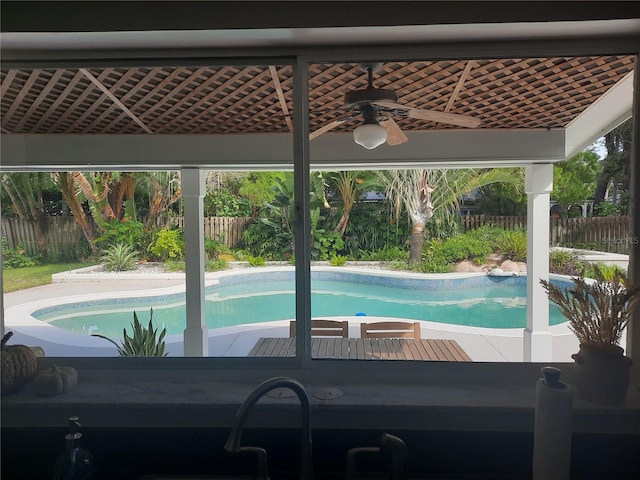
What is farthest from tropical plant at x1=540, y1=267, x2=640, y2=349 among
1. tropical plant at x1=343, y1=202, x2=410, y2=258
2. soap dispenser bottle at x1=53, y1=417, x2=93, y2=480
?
tropical plant at x1=343, y1=202, x2=410, y2=258

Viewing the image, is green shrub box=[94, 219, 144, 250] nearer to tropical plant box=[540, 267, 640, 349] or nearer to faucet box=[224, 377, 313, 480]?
faucet box=[224, 377, 313, 480]

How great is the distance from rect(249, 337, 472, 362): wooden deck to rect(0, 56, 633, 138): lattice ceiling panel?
1598 mm

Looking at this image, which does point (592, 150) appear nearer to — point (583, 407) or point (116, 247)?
point (583, 407)

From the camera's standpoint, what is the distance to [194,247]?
3.24m

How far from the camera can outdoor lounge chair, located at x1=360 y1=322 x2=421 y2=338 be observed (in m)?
3.80

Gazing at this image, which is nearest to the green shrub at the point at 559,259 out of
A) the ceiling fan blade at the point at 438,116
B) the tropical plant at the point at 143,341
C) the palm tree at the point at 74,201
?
the ceiling fan blade at the point at 438,116

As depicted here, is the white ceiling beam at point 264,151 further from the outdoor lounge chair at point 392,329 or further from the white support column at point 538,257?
the outdoor lounge chair at point 392,329

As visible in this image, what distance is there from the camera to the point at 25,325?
2.47 m

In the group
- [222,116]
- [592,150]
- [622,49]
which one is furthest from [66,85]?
[592,150]

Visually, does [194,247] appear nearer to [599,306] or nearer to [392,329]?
[392,329]

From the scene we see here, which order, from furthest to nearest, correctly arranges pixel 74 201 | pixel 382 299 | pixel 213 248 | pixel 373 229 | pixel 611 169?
1. pixel 382 299
2. pixel 373 229
3. pixel 213 248
4. pixel 74 201
5. pixel 611 169

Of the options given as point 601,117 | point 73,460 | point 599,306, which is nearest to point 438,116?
point 601,117

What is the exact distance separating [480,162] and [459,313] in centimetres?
357

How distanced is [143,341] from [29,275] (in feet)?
2.27
